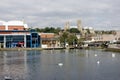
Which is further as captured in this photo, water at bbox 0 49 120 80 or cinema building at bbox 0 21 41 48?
cinema building at bbox 0 21 41 48

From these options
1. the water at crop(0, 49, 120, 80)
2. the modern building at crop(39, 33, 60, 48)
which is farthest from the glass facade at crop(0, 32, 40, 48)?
the water at crop(0, 49, 120, 80)

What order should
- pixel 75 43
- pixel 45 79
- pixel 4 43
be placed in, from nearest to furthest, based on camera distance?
1. pixel 45 79
2. pixel 4 43
3. pixel 75 43

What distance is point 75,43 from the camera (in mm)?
175875

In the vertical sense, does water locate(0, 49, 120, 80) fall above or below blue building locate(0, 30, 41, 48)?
below

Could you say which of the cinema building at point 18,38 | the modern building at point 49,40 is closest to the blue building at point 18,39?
the cinema building at point 18,38

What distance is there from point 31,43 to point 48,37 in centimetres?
2830

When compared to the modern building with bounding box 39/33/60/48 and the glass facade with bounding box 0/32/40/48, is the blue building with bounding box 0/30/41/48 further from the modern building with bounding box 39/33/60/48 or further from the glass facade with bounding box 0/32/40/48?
the modern building with bounding box 39/33/60/48

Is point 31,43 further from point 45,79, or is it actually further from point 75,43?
point 45,79

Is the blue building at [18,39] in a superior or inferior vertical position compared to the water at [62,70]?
superior

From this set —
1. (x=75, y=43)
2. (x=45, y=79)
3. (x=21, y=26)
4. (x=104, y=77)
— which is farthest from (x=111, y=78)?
(x=75, y=43)

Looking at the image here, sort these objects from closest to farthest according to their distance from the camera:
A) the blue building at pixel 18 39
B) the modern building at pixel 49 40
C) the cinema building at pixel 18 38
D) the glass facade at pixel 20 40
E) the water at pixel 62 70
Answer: the water at pixel 62 70
the glass facade at pixel 20 40
the cinema building at pixel 18 38
the blue building at pixel 18 39
the modern building at pixel 49 40

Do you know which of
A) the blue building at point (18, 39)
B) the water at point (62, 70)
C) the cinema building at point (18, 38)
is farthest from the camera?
the blue building at point (18, 39)

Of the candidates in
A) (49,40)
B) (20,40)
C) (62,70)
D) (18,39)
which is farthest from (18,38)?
(62,70)

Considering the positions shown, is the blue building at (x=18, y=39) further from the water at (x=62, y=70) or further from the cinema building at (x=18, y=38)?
the water at (x=62, y=70)
